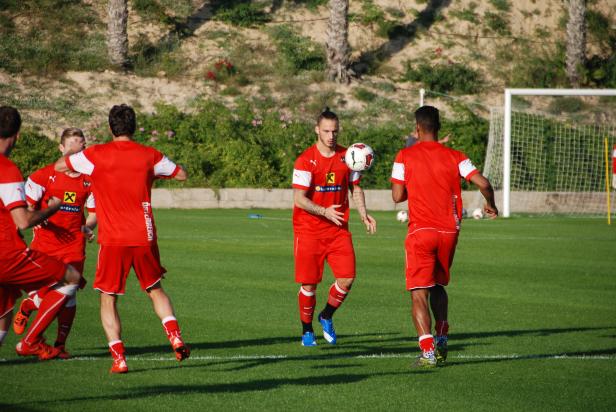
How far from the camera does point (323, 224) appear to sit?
10453mm

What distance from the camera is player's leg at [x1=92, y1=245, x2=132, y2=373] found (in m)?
8.20

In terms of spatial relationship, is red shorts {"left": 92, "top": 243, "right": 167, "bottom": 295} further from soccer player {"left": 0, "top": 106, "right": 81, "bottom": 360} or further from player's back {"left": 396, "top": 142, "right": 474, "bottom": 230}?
player's back {"left": 396, "top": 142, "right": 474, "bottom": 230}

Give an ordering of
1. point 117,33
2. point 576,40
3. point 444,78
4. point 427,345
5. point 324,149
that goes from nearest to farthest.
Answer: point 427,345
point 324,149
point 117,33
point 576,40
point 444,78

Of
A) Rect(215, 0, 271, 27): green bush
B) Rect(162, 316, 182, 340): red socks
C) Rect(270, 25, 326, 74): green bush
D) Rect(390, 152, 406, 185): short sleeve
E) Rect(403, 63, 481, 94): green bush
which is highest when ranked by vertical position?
Rect(215, 0, 271, 27): green bush

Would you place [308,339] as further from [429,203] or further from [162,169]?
[162,169]

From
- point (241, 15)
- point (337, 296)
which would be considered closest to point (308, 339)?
point (337, 296)

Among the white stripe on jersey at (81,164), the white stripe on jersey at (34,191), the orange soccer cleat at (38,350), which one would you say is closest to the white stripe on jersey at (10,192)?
the white stripe on jersey at (81,164)

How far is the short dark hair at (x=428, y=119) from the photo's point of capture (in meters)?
8.86

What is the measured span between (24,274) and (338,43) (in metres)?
32.7

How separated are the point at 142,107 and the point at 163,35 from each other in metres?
5.77

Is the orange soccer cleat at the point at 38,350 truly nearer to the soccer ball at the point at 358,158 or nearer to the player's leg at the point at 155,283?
the player's leg at the point at 155,283

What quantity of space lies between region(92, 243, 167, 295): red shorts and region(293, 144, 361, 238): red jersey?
7.58 ft

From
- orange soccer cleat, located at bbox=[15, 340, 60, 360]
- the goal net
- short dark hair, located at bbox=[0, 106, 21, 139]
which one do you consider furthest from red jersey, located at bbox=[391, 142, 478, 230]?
the goal net

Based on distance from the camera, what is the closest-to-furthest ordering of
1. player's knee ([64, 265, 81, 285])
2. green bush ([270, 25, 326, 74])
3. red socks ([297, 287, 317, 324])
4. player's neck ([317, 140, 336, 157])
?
player's knee ([64, 265, 81, 285])
red socks ([297, 287, 317, 324])
player's neck ([317, 140, 336, 157])
green bush ([270, 25, 326, 74])
